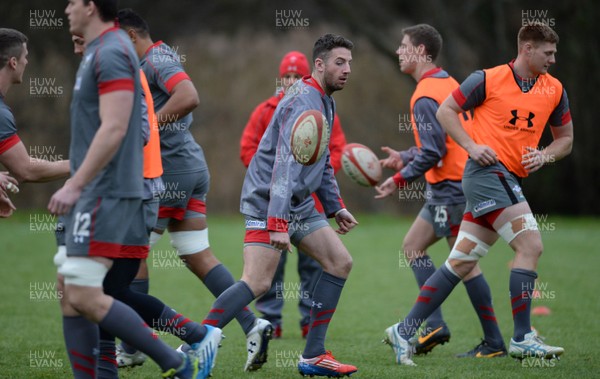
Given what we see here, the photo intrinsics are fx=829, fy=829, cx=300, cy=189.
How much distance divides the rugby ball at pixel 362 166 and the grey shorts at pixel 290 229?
1.48m

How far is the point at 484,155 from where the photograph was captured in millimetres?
5520

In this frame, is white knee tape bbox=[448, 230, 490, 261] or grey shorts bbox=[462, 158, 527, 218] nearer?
grey shorts bbox=[462, 158, 527, 218]

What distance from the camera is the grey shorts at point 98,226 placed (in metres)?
3.93

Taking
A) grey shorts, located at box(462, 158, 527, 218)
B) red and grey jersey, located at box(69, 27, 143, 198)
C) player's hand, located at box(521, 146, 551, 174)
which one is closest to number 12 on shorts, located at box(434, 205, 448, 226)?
grey shorts, located at box(462, 158, 527, 218)

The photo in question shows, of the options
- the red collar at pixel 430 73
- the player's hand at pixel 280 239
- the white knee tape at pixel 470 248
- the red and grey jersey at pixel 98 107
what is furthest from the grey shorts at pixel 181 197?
the red collar at pixel 430 73

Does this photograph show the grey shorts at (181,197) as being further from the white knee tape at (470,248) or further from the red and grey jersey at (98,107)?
the white knee tape at (470,248)

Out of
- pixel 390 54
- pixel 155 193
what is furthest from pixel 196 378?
pixel 390 54

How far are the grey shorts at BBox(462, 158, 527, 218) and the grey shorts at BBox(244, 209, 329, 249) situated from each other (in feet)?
3.54

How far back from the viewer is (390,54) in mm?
20766

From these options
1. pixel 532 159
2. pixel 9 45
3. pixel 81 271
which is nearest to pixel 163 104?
pixel 9 45

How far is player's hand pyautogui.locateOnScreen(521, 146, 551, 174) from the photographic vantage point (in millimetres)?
5586

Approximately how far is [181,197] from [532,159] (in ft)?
7.93

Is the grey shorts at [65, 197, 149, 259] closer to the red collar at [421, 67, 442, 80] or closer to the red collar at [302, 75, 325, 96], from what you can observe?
the red collar at [302, 75, 325, 96]

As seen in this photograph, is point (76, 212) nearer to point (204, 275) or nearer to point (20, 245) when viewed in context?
point (204, 275)
